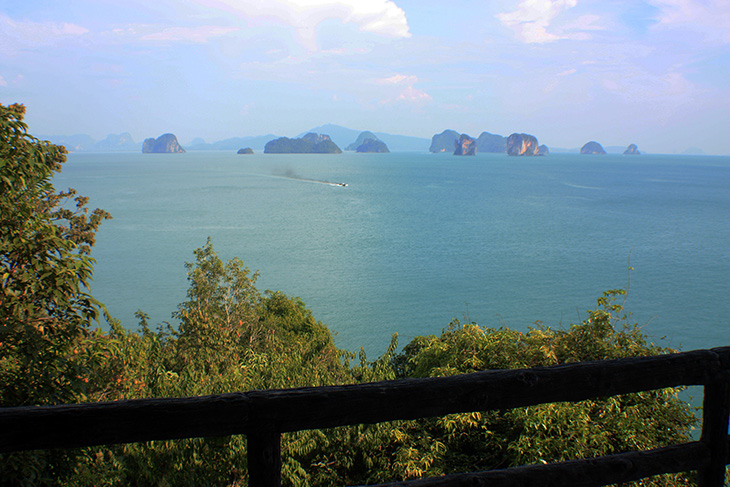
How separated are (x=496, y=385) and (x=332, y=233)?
195 ft

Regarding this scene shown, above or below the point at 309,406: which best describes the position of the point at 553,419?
below

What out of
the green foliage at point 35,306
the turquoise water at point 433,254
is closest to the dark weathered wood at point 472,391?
the green foliage at point 35,306

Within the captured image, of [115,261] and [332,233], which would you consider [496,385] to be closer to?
[115,261]

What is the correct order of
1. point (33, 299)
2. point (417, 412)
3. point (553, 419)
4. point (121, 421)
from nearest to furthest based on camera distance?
point (121, 421) < point (417, 412) < point (33, 299) < point (553, 419)

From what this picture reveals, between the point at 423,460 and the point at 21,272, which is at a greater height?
the point at 21,272

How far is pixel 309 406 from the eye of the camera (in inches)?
63.4

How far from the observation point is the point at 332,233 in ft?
201

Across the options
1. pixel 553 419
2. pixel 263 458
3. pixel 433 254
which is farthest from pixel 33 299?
pixel 433 254

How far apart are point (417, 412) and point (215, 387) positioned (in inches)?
349

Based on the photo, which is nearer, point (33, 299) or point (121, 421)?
point (121, 421)

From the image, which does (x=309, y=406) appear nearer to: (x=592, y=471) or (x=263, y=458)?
(x=263, y=458)

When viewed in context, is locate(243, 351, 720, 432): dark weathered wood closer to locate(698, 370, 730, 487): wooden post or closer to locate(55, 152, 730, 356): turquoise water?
locate(698, 370, 730, 487): wooden post

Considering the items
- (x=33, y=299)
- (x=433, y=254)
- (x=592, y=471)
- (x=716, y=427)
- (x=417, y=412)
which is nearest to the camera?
(x=417, y=412)

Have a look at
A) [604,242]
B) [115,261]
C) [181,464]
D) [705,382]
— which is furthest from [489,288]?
[705,382]
